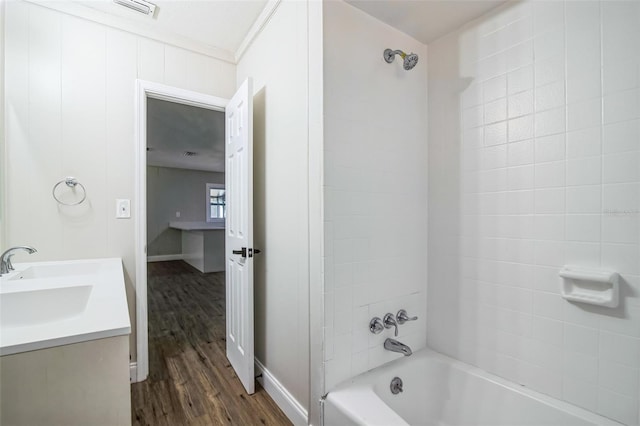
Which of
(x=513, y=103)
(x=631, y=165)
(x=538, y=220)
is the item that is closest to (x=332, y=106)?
(x=513, y=103)

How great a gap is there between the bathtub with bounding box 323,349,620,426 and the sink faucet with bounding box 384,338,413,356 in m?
0.10

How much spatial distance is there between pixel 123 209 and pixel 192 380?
4.24 ft

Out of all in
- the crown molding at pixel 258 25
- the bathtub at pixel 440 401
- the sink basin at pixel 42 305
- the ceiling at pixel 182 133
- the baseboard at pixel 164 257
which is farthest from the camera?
the baseboard at pixel 164 257

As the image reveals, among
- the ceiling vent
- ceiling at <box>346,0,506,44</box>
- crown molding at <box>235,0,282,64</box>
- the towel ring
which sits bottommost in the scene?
the towel ring

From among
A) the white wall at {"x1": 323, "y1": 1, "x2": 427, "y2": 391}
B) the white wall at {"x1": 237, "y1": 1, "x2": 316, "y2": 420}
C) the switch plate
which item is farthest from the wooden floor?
the switch plate

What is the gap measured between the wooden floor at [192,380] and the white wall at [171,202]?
426cm

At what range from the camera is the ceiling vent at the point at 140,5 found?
1.77 meters

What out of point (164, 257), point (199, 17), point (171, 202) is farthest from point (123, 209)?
point (164, 257)

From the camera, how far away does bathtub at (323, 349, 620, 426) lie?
1.15m

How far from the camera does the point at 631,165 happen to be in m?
1.04

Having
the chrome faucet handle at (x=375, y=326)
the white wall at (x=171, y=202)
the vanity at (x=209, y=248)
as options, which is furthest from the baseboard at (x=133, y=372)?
the white wall at (x=171, y=202)

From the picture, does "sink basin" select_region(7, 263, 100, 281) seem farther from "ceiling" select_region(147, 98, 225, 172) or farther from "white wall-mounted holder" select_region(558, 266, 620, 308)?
"white wall-mounted holder" select_region(558, 266, 620, 308)

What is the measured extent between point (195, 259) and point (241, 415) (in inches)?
202

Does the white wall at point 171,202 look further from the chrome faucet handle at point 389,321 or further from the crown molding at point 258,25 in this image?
the chrome faucet handle at point 389,321
